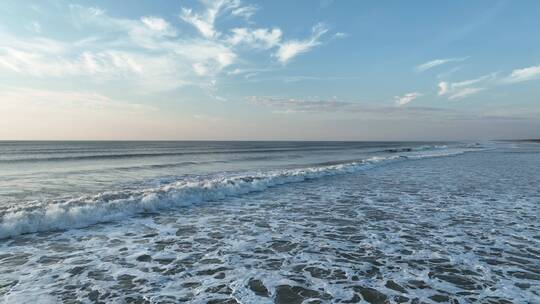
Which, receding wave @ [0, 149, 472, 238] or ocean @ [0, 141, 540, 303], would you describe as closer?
ocean @ [0, 141, 540, 303]

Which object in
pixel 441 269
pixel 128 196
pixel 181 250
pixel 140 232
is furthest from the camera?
pixel 128 196

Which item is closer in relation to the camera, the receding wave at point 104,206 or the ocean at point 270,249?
the ocean at point 270,249

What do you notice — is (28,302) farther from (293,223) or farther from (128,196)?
(128,196)

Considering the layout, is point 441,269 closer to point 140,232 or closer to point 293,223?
point 293,223

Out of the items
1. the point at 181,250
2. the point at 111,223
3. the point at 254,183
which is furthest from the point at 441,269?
the point at 254,183

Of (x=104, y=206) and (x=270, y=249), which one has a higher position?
(x=104, y=206)

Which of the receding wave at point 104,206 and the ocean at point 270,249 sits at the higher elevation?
the receding wave at point 104,206

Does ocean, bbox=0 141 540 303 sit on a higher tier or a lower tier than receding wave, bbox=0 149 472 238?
lower

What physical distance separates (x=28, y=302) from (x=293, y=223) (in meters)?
6.57

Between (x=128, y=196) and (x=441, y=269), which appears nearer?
(x=441, y=269)

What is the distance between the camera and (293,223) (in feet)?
32.9

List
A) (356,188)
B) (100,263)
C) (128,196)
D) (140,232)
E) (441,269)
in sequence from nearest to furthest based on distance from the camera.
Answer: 1. (441,269)
2. (100,263)
3. (140,232)
4. (128,196)
5. (356,188)

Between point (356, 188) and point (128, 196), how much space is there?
10933 millimetres

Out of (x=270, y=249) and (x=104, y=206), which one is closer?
(x=270, y=249)
